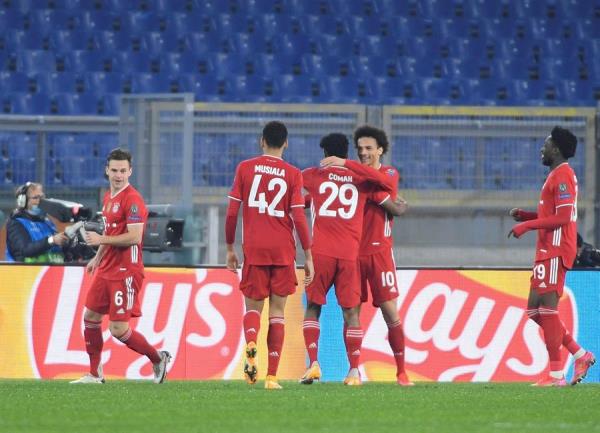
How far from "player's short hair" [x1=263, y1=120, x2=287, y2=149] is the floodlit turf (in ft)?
5.26

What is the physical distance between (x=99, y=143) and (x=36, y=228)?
194cm

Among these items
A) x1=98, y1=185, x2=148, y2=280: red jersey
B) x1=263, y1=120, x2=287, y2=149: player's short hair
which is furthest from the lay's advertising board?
x1=263, y1=120, x2=287, y2=149: player's short hair

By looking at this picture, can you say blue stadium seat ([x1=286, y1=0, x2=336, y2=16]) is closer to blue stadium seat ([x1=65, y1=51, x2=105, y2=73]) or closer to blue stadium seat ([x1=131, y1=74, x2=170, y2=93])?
blue stadium seat ([x1=131, y1=74, x2=170, y2=93])

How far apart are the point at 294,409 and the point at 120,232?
2.68 meters

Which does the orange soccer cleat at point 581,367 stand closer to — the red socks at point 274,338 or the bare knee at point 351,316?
the bare knee at point 351,316

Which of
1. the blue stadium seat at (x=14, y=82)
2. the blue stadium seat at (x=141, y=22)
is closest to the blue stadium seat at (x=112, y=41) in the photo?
the blue stadium seat at (x=141, y=22)

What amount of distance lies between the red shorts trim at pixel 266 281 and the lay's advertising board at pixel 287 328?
108 inches

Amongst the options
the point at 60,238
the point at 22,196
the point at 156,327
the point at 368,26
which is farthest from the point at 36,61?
the point at 156,327

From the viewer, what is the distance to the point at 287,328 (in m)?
11.8

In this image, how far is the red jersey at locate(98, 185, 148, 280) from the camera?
31.2 ft

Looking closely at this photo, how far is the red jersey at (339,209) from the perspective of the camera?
939 cm

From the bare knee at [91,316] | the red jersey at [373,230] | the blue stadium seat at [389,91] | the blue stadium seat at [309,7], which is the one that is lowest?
the bare knee at [91,316]

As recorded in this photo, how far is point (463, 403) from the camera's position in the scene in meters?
7.92

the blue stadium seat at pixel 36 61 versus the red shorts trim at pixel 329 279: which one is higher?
the blue stadium seat at pixel 36 61
